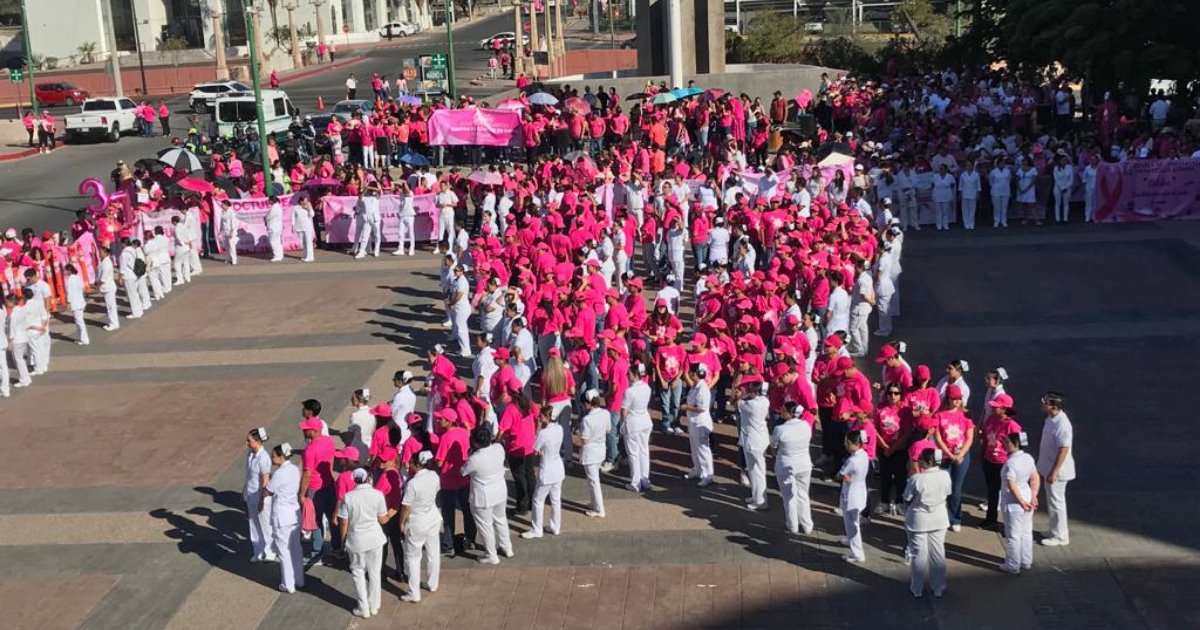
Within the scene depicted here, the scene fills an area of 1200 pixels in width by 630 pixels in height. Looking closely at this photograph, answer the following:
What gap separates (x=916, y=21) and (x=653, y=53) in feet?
70.5

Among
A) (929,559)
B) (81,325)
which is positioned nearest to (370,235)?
(81,325)

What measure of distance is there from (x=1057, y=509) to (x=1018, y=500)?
849mm

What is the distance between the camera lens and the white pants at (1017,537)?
11.1 meters

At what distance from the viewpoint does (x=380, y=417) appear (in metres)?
12.2

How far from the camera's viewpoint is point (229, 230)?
84.4 feet

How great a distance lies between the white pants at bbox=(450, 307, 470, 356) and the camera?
18484mm

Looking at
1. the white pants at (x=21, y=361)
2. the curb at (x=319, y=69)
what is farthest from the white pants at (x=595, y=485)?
the curb at (x=319, y=69)

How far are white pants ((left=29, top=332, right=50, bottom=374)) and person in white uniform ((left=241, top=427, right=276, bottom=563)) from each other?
794 cm

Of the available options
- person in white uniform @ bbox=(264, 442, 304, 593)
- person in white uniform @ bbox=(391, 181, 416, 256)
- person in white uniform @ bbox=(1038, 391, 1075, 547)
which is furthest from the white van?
person in white uniform @ bbox=(1038, 391, 1075, 547)

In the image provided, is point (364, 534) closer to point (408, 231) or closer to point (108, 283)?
point (108, 283)

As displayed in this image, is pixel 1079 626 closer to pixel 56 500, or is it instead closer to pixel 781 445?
pixel 781 445

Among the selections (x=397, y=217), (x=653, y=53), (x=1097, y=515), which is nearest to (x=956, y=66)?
(x=653, y=53)

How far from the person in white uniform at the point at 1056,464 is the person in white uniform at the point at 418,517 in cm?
543

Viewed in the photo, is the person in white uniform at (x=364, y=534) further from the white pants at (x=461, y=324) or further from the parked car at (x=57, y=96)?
the parked car at (x=57, y=96)
